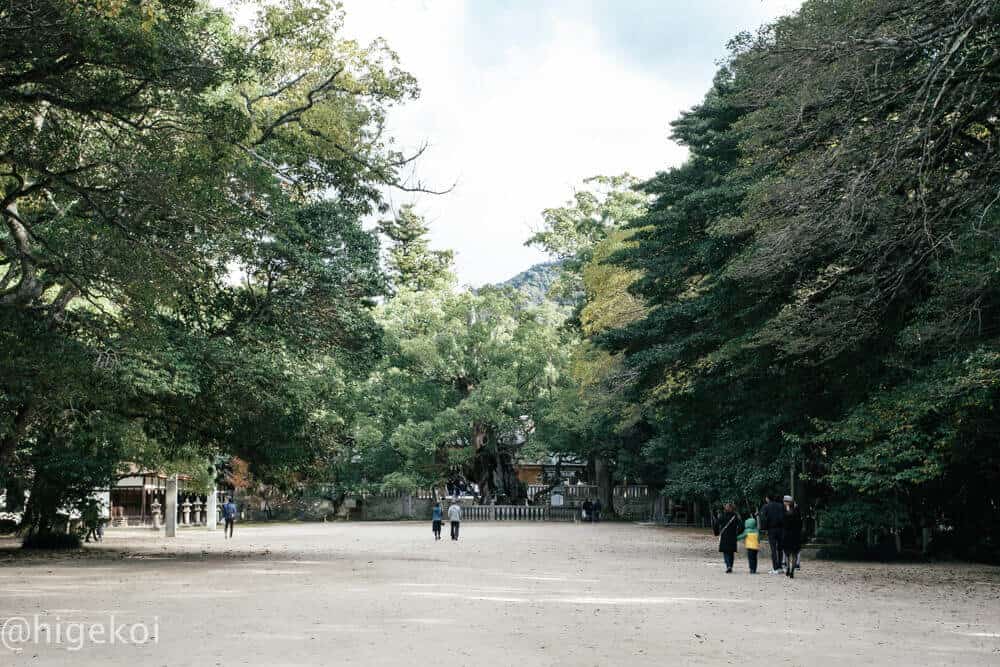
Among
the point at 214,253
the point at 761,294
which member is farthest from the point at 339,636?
the point at 761,294

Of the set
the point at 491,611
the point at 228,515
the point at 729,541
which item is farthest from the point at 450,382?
the point at 491,611

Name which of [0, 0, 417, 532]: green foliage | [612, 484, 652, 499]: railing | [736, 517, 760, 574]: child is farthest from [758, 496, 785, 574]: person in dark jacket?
[612, 484, 652, 499]: railing

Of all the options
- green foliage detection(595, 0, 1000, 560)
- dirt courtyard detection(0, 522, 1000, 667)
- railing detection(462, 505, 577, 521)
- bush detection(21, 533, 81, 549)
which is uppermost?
green foliage detection(595, 0, 1000, 560)

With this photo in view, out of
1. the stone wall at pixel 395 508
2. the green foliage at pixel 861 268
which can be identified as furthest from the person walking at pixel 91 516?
the stone wall at pixel 395 508

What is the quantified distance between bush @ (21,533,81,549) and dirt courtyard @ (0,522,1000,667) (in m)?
3.37

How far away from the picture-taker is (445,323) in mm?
55281

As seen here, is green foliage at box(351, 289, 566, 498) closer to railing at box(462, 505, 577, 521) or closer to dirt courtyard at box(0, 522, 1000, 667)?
railing at box(462, 505, 577, 521)

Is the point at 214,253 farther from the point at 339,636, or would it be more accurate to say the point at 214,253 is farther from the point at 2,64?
the point at 339,636

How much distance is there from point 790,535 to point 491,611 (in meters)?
8.63

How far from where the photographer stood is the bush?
26.3m

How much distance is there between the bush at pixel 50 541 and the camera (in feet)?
86.4

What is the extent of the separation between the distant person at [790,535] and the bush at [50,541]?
1872cm

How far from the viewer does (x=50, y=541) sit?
2662cm

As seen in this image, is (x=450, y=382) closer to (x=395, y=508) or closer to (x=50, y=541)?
(x=395, y=508)
